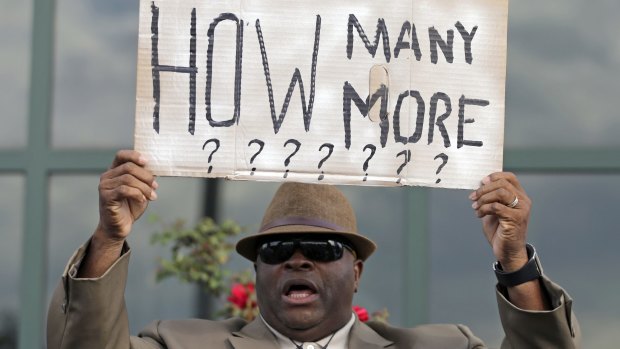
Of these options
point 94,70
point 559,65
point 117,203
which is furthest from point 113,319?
point 559,65

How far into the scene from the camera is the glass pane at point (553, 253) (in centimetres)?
710

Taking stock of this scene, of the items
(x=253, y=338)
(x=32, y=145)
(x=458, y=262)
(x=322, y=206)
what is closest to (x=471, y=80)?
(x=322, y=206)

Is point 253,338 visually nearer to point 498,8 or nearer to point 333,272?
point 333,272

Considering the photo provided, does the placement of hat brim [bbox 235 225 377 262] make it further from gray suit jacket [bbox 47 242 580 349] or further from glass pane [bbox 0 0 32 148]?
glass pane [bbox 0 0 32 148]

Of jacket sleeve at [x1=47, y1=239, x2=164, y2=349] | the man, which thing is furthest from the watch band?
jacket sleeve at [x1=47, y1=239, x2=164, y2=349]

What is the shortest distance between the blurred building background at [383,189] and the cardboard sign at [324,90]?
2.52 m

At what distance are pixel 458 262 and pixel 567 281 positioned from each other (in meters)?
0.54

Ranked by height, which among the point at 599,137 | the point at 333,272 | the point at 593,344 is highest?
the point at 599,137

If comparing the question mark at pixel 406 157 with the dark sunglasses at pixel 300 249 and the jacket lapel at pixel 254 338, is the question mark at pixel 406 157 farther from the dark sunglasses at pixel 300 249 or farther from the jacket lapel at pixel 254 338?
the jacket lapel at pixel 254 338

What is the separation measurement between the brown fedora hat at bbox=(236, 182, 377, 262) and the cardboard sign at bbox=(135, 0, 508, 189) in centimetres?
63

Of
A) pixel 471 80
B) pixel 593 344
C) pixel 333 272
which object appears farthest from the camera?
pixel 593 344

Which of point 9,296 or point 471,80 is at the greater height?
point 471,80

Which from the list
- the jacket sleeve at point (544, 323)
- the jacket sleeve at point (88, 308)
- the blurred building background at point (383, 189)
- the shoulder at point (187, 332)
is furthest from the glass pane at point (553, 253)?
the jacket sleeve at point (88, 308)

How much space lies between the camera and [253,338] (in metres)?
5.14
